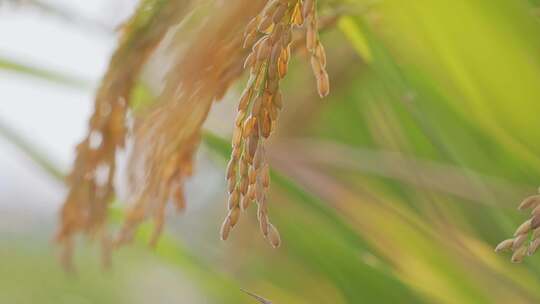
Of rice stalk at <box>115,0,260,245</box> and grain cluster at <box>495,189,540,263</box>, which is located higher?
rice stalk at <box>115,0,260,245</box>

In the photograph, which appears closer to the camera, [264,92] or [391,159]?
[264,92]

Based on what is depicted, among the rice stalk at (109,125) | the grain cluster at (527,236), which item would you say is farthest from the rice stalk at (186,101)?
the grain cluster at (527,236)

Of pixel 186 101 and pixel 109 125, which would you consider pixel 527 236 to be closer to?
pixel 186 101

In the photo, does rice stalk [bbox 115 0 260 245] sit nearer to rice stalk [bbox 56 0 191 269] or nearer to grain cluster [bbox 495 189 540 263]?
rice stalk [bbox 56 0 191 269]

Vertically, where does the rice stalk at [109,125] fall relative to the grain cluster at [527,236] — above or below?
above

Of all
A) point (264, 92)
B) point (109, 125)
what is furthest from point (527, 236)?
point (109, 125)

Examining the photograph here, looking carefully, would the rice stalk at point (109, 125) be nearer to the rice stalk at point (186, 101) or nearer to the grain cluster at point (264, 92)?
the rice stalk at point (186, 101)

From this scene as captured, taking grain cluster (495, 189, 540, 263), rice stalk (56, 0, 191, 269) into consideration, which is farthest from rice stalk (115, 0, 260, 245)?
grain cluster (495, 189, 540, 263)

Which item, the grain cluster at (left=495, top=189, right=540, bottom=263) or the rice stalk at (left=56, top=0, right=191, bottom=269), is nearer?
the grain cluster at (left=495, top=189, right=540, bottom=263)
